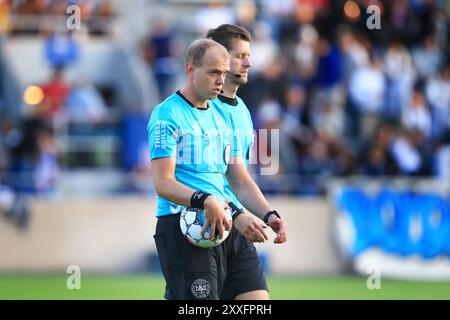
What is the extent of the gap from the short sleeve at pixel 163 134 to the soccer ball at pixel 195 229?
44 centimetres

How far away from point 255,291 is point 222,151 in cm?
106

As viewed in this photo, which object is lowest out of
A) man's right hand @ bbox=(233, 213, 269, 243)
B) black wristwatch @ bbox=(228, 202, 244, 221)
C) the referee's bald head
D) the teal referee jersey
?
man's right hand @ bbox=(233, 213, 269, 243)

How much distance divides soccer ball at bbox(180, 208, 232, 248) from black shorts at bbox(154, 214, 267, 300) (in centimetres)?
8

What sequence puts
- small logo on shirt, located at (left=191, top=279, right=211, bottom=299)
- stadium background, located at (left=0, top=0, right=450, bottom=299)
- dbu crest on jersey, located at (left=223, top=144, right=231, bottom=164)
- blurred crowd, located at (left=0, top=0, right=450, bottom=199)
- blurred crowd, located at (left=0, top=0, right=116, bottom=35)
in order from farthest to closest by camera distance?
1. blurred crowd, located at (left=0, top=0, right=116, bottom=35)
2. blurred crowd, located at (left=0, top=0, right=450, bottom=199)
3. stadium background, located at (left=0, top=0, right=450, bottom=299)
4. dbu crest on jersey, located at (left=223, top=144, right=231, bottom=164)
5. small logo on shirt, located at (left=191, top=279, right=211, bottom=299)

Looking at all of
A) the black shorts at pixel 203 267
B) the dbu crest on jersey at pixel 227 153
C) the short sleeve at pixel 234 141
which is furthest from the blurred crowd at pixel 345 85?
the black shorts at pixel 203 267

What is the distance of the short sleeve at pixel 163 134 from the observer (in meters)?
7.54

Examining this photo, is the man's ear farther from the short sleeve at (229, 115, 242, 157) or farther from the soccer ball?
the soccer ball

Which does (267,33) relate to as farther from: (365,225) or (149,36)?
(365,225)

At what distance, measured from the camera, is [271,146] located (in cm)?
1928

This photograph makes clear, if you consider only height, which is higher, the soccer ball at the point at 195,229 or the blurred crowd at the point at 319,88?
the blurred crowd at the point at 319,88

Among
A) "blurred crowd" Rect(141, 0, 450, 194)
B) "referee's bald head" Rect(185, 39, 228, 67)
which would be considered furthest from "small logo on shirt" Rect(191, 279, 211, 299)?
"blurred crowd" Rect(141, 0, 450, 194)

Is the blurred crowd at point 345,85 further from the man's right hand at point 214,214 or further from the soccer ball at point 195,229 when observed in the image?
the man's right hand at point 214,214

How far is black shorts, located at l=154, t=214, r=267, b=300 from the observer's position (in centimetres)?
768

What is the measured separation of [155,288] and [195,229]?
27.1 ft
